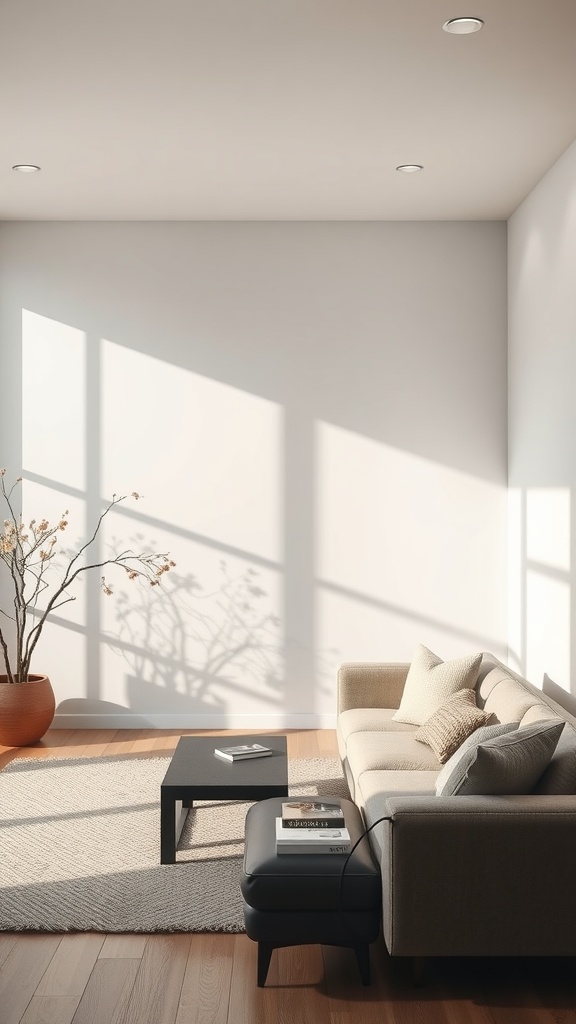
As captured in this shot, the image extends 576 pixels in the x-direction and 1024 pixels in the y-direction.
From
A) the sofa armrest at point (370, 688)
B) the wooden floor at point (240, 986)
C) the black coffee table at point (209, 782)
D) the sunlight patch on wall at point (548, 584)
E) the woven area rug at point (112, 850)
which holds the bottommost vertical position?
the wooden floor at point (240, 986)

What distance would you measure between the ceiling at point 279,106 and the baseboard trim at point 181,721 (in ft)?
9.77

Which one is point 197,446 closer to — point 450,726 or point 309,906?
point 450,726

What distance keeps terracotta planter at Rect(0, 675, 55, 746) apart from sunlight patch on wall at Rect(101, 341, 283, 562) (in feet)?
4.17

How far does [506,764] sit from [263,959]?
0.90 meters

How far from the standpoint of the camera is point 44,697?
5.45 meters

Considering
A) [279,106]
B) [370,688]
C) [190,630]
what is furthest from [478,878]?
[190,630]

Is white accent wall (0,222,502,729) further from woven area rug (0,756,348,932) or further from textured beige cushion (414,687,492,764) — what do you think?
textured beige cushion (414,687,492,764)

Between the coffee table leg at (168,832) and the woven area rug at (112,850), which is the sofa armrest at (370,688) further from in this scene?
the coffee table leg at (168,832)

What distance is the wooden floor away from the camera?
2654mm

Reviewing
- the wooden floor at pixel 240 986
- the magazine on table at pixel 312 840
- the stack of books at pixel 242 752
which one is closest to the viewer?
the wooden floor at pixel 240 986

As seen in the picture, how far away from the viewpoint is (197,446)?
5895mm

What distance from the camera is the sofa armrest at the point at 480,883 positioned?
106 inches

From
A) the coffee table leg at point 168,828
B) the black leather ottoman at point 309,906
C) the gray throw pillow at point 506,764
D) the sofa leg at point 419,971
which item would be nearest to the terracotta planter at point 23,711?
the coffee table leg at point 168,828

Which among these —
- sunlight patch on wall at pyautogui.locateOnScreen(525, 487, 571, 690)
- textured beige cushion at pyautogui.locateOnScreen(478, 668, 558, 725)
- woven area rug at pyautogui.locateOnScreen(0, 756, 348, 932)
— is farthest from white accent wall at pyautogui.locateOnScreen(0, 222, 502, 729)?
textured beige cushion at pyautogui.locateOnScreen(478, 668, 558, 725)
